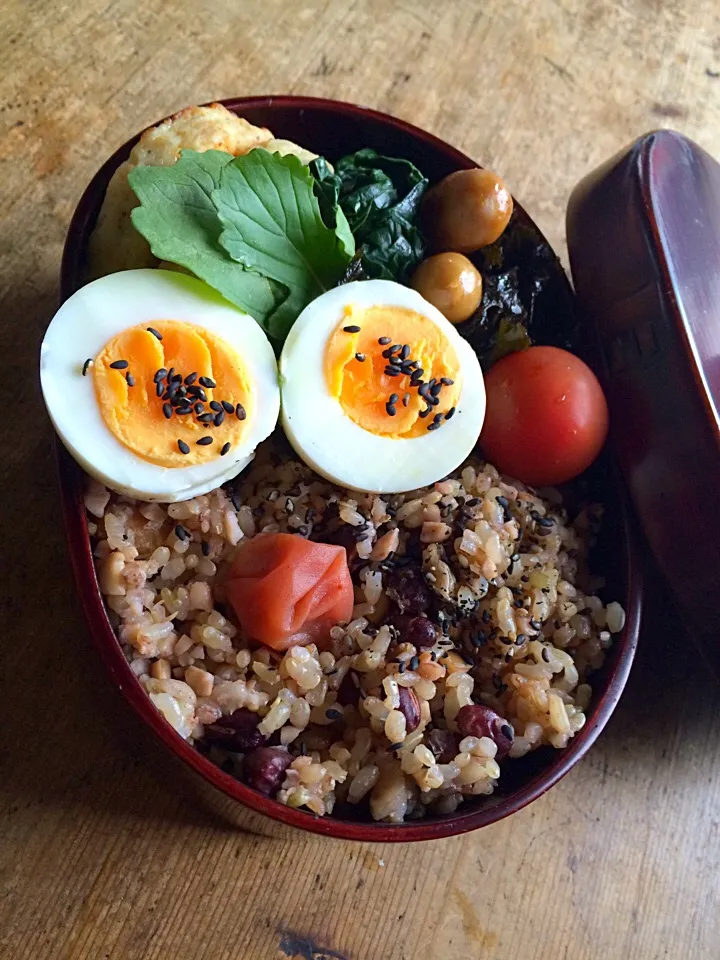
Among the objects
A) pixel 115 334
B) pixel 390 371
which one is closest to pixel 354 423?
pixel 390 371

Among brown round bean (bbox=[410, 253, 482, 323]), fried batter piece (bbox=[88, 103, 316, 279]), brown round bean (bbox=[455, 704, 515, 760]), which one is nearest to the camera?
brown round bean (bbox=[455, 704, 515, 760])

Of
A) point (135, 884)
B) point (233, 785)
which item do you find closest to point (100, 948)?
point (135, 884)

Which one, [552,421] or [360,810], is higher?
[552,421]

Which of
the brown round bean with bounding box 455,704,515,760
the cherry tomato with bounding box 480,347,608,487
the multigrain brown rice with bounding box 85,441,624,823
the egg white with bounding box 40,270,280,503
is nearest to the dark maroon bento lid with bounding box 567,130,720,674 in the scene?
the cherry tomato with bounding box 480,347,608,487

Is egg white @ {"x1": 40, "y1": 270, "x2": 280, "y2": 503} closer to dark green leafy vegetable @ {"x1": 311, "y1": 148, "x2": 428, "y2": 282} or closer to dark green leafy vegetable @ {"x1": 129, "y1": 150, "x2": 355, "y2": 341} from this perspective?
dark green leafy vegetable @ {"x1": 129, "y1": 150, "x2": 355, "y2": 341}

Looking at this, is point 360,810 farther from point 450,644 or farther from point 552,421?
point 552,421
